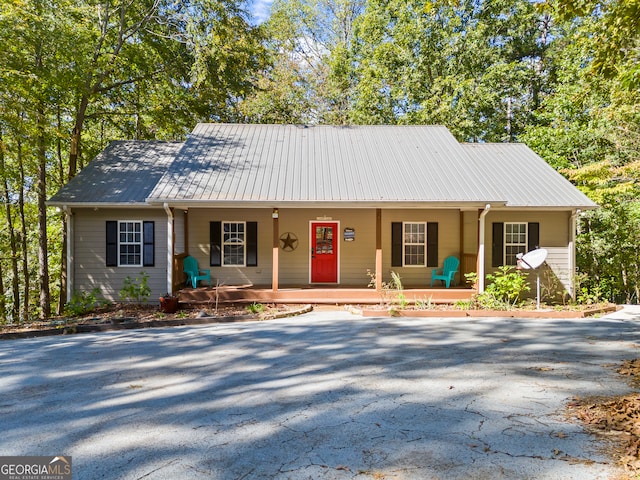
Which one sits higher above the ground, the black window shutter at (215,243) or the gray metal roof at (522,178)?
the gray metal roof at (522,178)

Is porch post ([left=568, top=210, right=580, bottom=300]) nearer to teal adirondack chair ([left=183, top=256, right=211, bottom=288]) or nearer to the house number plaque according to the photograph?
the house number plaque

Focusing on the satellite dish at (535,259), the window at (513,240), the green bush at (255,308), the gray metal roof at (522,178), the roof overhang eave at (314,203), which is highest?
the gray metal roof at (522,178)

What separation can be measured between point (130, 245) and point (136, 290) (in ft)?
5.11

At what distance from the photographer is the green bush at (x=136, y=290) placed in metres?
10.2

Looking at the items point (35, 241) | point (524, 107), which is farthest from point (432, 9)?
point (35, 241)

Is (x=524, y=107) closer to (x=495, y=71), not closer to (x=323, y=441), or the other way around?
(x=495, y=71)

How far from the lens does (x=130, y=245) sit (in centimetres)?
1129

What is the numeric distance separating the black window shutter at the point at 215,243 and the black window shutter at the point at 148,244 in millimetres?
1543

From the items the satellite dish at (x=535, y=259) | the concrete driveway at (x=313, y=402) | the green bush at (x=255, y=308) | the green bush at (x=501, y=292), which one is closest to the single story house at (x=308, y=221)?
the green bush at (x=501, y=292)

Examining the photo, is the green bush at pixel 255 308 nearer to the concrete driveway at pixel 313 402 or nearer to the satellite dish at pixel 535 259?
the concrete driveway at pixel 313 402

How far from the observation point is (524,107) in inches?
802

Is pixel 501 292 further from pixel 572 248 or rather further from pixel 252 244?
pixel 252 244

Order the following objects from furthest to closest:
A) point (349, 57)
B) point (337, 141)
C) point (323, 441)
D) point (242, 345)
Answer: point (349, 57) → point (337, 141) → point (242, 345) → point (323, 441)

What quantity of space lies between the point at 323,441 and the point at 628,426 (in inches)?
95.6
